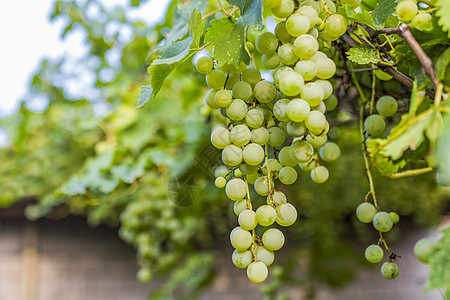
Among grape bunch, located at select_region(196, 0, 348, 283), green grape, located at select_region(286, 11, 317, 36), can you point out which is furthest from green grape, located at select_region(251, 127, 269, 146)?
green grape, located at select_region(286, 11, 317, 36)

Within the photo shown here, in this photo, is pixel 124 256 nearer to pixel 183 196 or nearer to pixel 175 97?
pixel 175 97

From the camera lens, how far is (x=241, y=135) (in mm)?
406

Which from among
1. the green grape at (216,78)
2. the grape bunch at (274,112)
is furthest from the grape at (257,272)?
the green grape at (216,78)

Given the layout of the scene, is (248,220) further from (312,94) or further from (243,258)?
(312,94)

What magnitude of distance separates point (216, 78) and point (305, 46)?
0.12 metres

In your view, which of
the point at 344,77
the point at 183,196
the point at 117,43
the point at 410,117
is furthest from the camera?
the point at 117,43

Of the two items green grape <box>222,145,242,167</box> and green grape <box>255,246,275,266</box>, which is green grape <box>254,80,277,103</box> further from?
green grape <box>255,246,275,266</box>

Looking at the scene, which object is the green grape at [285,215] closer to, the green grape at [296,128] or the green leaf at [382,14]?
the green grape at [296,128]

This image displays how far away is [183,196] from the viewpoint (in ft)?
2.77

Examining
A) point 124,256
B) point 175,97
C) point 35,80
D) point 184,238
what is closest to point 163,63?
point 175,97

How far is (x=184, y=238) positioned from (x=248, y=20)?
51.8 inches

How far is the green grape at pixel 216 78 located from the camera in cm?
44

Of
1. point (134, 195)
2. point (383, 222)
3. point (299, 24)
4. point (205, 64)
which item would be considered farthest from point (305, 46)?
point (134, 195)

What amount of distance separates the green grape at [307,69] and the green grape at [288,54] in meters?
0.01
